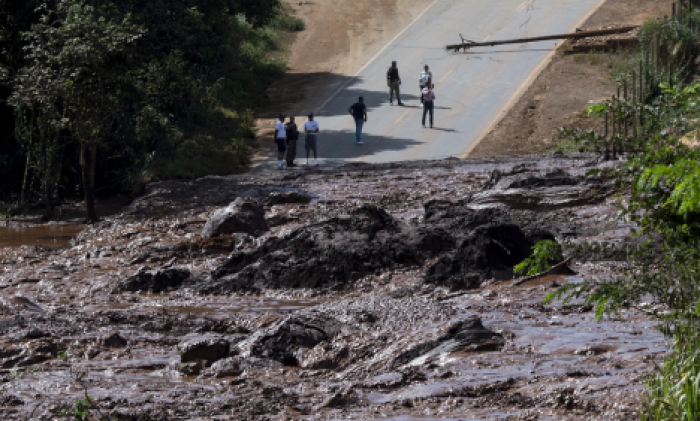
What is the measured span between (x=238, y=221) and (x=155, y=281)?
3342 millimetres

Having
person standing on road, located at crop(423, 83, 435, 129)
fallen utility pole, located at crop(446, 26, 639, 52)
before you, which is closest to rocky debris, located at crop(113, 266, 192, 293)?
person standing on road, located at crop(423, 83, 435, 129)

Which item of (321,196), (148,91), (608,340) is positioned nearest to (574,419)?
(608,340)

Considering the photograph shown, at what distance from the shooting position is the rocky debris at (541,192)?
18.0 meters

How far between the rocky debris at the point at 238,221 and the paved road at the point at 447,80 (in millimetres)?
8077

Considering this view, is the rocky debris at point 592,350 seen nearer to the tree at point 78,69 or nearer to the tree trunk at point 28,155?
the tree at point 78,69

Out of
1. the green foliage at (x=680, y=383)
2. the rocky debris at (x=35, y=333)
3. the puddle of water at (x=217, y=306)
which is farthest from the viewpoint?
the puddle of water at (x=217, y=306)

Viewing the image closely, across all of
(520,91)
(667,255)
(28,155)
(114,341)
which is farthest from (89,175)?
(667,255)

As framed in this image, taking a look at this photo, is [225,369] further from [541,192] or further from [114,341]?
[541,192]

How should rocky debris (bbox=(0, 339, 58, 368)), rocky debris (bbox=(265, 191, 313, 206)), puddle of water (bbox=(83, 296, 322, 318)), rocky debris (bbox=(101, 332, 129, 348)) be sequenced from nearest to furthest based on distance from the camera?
rocky debris (bbox=(0, 339, 58, 368))
rocky debris (bbox=(101, 332, 129, 348))
puddle of water (bbox=(83, 296, 322, 318))
rocky debris (bbox=(265, 191, 313, 206))

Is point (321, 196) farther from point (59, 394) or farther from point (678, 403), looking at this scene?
point (678, 403)

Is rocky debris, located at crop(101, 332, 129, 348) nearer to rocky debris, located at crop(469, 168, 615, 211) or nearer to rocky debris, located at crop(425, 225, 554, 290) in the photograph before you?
rocky debris, located at crop(425, 225, 554, 290)

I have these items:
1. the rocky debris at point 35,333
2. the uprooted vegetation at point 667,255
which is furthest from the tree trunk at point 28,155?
the uprooted vegetation at point 667,255

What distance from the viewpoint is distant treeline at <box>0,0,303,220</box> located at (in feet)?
68.8

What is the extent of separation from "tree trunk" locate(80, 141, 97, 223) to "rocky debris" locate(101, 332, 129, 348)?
39.4ft
